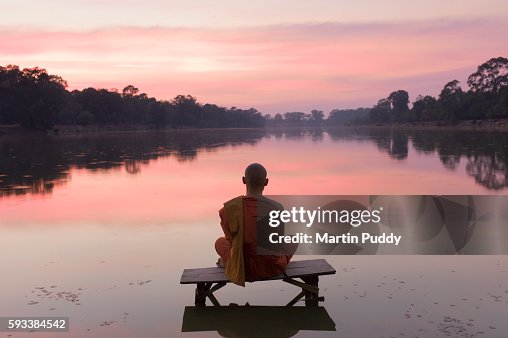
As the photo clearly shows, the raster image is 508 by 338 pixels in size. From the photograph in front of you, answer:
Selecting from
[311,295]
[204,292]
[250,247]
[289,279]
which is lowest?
[311,295]

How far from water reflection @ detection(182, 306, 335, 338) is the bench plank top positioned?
1.45 ft

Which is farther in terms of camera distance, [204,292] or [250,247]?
[204,292]

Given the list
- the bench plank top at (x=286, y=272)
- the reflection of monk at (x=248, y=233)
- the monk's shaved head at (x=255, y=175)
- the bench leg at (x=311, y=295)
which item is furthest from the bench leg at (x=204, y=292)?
the monk's shaved head at (x=255, y=175)

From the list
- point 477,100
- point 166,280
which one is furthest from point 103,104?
point 166,280

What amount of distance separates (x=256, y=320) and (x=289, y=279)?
74 centimetres

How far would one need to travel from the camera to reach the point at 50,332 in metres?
6.21

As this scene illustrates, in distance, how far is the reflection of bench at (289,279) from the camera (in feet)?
22.4

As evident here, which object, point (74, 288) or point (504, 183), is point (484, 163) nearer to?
point (504, 183)

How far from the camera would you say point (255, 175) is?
6.73 m

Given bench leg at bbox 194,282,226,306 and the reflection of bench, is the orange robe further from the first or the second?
bench leg at bbox 194,282,226,306

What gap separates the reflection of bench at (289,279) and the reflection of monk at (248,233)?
0.53 ft

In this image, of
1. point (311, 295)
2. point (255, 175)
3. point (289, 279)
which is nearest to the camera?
point (255, 175)

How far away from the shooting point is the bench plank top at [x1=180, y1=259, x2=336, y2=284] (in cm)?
676

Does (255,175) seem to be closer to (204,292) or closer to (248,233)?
(248,233)
